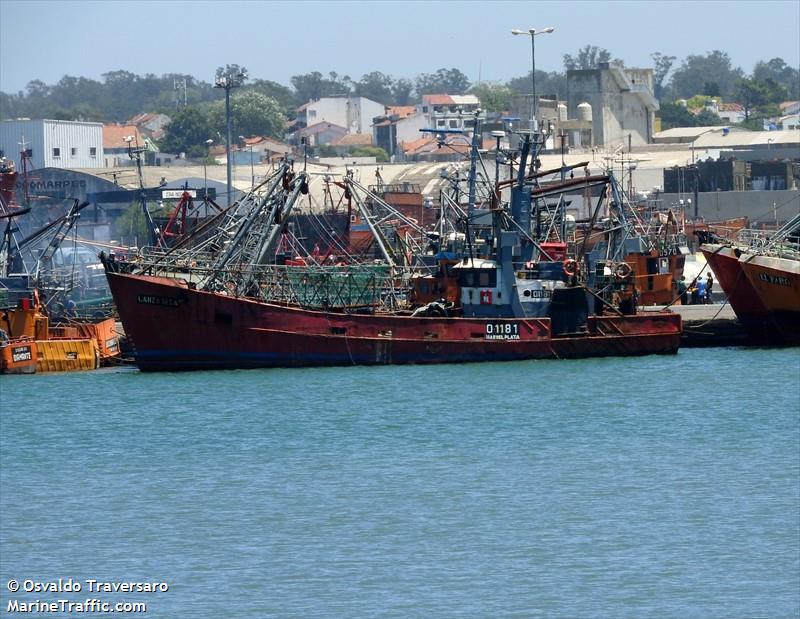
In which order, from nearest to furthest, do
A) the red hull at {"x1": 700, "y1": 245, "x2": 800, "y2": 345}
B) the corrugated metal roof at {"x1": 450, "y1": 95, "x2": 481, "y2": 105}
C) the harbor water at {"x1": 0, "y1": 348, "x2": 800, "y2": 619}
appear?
the harbor water at {"x1": 0, "y1": 348, "x2": 800, "y2": 619} → the red hull at {"x1": 700, "y1": 245, "x2": 800, "y2": 345} → the corrugated metal roof at {"x1": 450, "y1": 95, "x2": 481, "y2": 105}

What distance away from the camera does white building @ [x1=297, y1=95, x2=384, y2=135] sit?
15675 cm

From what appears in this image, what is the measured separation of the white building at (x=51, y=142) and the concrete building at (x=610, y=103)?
3016cm

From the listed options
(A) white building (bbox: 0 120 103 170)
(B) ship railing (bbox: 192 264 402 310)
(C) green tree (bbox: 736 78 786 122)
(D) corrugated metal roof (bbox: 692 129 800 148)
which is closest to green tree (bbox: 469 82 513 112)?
(C) green tree (bbox: 736 78 786 122)

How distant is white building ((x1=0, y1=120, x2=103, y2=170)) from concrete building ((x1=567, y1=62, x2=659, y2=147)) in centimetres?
3016

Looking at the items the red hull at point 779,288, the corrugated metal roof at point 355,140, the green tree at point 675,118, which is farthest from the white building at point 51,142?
the red hull at point 779,288

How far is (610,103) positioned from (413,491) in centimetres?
8151

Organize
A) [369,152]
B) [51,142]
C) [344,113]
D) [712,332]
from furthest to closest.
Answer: [344,113]
[369,152]
[51,142]
[712,332]

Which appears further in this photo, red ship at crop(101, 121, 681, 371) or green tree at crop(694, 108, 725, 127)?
green tree at crop(694, 108, 725, 127)

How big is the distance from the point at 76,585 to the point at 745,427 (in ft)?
56.4

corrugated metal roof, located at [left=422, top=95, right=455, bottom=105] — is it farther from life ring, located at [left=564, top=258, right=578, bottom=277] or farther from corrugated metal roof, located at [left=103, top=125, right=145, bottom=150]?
life ring, located at [left=564, top=258, right=578, bottom=277]

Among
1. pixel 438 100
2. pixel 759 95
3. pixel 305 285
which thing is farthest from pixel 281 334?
pixel 759 95

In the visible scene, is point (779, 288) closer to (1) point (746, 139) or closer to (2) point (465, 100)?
(1) point (746, 139)

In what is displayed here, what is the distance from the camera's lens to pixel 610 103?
10912 centimetres

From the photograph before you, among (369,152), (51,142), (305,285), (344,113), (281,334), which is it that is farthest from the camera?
(344,113)
